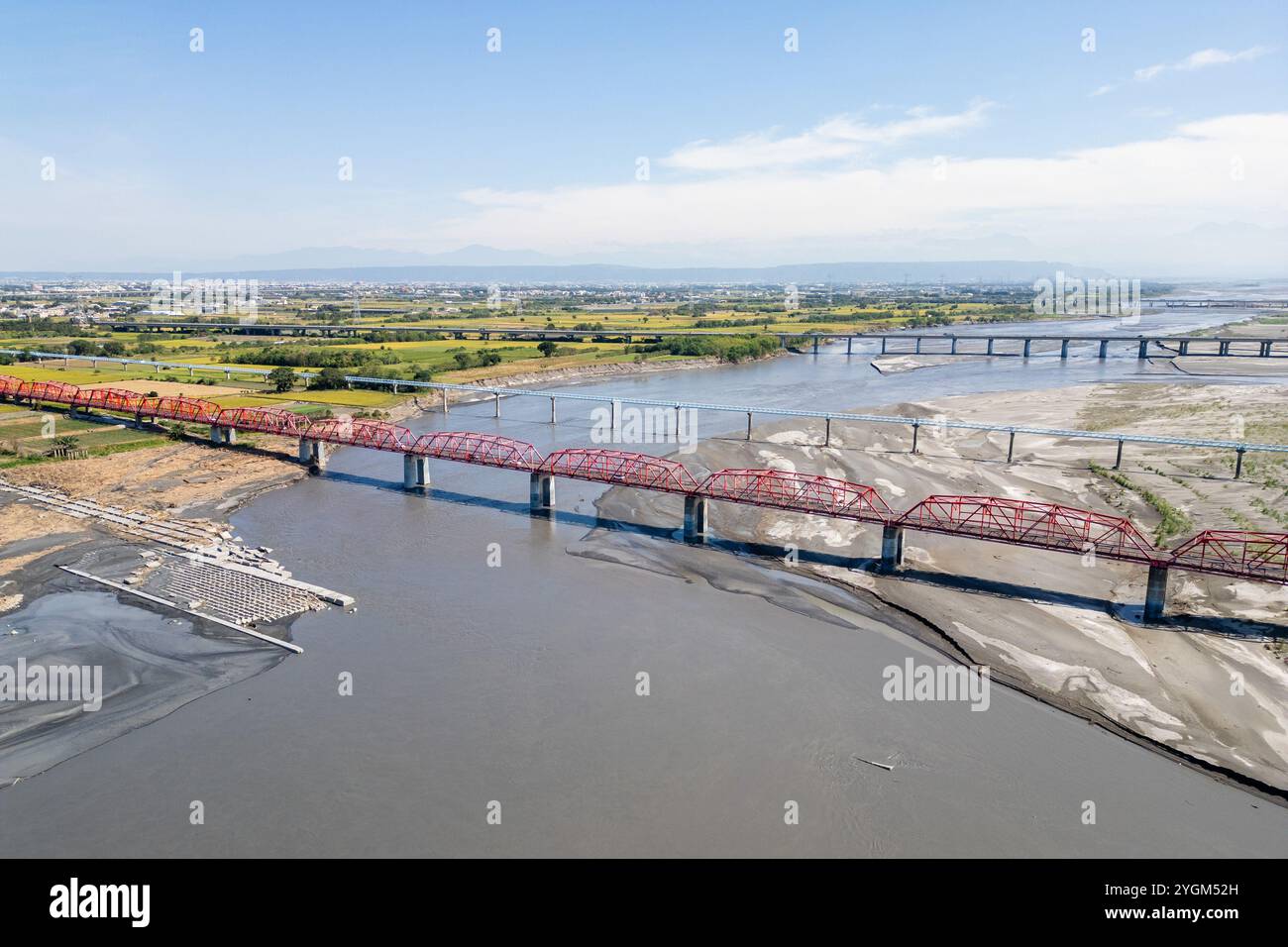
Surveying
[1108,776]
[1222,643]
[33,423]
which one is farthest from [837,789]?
[33,423]

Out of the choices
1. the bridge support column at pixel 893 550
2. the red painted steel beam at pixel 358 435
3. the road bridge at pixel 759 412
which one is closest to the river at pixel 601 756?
the bridge support column at pixel 893 550

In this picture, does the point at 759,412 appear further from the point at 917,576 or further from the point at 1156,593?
the point at 1156,593

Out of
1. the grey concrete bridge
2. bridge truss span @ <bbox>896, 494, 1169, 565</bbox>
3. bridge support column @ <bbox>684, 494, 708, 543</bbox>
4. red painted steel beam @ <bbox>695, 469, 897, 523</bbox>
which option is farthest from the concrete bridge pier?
the grey concrete bridge

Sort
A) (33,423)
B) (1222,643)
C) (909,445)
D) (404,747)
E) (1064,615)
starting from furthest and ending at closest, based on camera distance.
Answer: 1. (33,423)
2. (909,445)
3. (1064,615)
4. (1222,643)
5. (404,747)

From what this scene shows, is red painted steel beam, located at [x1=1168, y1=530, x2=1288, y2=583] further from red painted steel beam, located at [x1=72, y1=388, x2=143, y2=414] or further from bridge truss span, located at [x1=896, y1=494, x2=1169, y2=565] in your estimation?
red painted steel beam, located at [x1=72, y1=388, x2=143, y2=414]

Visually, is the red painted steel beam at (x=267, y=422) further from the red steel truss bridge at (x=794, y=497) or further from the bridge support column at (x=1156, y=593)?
the bridge support column at (x=1156, y=593)

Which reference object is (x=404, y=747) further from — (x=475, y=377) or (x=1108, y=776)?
(x=475, y=377)
